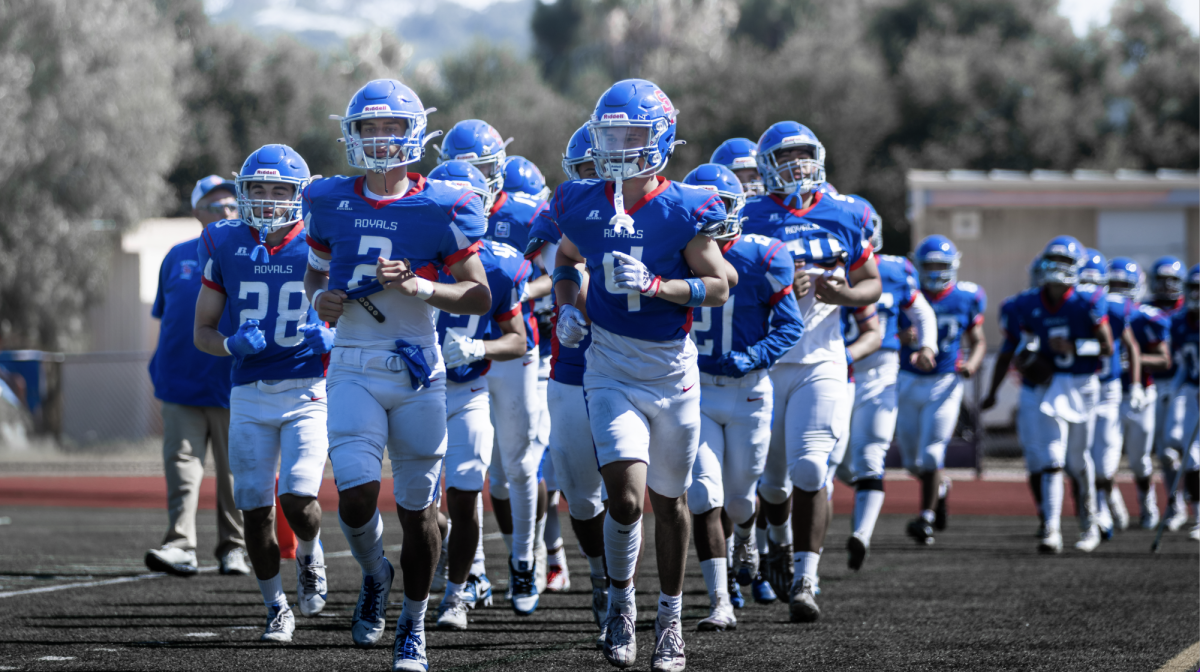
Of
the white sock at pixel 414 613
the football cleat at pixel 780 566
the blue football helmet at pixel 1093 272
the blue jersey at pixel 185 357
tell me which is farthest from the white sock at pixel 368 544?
the blue football helmet at pixel 1093 272

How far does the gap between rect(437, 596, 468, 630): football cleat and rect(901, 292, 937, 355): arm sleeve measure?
4790mm

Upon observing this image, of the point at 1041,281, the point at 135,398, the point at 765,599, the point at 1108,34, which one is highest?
the point at 1108,34

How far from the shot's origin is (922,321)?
400 inches

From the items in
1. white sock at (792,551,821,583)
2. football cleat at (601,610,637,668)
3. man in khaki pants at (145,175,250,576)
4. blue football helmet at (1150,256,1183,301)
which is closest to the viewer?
football cleat at (601,610,637,668)

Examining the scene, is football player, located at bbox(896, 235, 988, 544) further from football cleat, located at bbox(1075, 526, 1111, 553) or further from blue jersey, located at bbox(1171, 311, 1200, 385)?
blue jersey, located at bbox(1171, 311, 1200, 385)

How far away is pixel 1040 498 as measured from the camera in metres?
11.0

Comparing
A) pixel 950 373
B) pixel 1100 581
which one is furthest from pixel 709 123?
pixel 1100 581

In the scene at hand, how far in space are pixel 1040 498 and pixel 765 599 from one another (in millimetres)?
4339

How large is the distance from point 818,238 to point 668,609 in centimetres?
237

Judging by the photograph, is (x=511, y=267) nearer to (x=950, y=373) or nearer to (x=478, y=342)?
(x=478, y=342)

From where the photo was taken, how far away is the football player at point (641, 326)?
17.4 feet

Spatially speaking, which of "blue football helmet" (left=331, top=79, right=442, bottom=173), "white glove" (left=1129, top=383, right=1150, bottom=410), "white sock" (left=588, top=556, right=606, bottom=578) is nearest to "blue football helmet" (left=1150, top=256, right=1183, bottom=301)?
"white glove" (left=1129, top=383, right=1150, bottom=410)

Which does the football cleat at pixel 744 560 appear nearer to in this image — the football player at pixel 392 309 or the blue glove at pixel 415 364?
the football player at pixel 392 309

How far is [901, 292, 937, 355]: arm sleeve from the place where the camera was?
33.1ft
